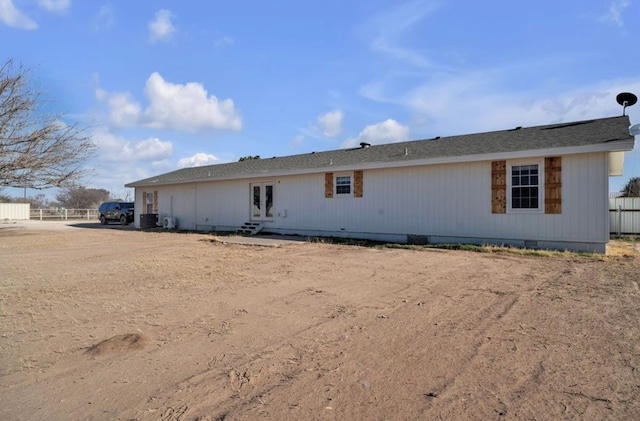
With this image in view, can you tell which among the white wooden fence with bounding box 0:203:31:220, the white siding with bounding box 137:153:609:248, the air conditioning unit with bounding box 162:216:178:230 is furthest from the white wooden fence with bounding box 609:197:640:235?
the white wooden fence with bounding box 0:203:31:220

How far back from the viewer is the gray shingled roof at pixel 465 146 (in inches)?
444

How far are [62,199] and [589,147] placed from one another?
63.0 meters

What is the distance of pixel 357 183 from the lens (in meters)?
15.0

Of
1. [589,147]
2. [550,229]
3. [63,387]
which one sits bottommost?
[63,387]

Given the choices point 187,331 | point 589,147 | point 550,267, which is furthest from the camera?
point 589,147

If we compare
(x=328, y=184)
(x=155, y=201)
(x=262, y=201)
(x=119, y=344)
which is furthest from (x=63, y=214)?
(x=119, y=344)

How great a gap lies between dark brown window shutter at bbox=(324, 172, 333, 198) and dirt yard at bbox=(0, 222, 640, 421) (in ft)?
26.7

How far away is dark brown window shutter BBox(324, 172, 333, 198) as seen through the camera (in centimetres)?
1576

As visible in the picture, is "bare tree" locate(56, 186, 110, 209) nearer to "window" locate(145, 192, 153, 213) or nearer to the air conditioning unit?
"window" locate(145, 192, 153, 213)

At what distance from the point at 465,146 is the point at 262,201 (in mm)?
9132

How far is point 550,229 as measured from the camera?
1133 centimetres

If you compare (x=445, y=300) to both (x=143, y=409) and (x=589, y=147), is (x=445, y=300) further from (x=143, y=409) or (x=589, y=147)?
(x=589, y=147)

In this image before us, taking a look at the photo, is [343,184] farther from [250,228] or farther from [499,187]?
[499,187]

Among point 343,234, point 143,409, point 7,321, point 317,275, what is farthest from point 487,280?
point 343,234
